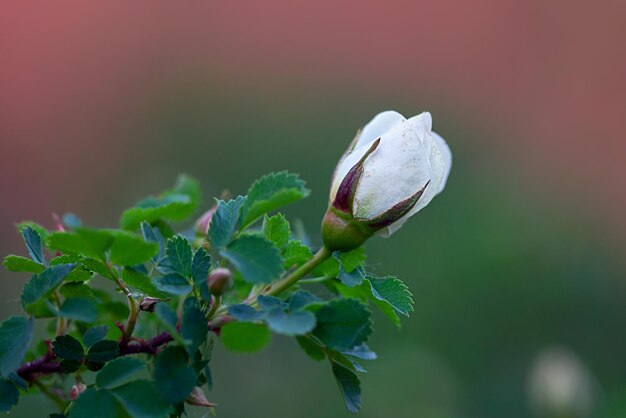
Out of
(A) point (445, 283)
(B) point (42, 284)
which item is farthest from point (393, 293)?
(A) point (445, 283)

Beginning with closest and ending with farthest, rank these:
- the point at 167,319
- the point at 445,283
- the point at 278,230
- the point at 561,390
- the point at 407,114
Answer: the point at 167,319 → the point at 278,230 → the point at 561,390 → the point at 445,283 → the point at 407,114

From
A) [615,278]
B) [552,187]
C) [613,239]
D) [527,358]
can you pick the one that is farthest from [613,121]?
[527,358]

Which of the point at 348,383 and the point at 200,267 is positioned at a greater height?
the point at 200,267

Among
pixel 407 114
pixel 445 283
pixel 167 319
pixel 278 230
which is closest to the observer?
pixel 167 319

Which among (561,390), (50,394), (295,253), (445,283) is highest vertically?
(295,253)

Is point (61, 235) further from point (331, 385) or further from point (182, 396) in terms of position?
point (331, 385)

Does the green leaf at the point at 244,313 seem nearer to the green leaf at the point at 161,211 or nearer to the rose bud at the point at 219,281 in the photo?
the rose bud at the point at 219,281

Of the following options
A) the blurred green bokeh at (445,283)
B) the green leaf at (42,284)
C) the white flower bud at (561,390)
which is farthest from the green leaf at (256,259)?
the white flower bud at (561,390)

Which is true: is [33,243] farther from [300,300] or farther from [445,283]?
[445,283]
